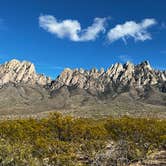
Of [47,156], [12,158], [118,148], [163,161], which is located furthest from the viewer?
[163,161]

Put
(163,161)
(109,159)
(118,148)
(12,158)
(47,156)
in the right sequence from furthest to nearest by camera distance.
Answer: (163,161) → (118,148) → (109,159) → (47,156) → (12,158)

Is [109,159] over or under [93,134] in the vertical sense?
under

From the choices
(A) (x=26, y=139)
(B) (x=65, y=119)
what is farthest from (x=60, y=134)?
(A) (x=26, y=139)

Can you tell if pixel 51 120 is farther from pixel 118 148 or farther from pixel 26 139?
pixel 118 148

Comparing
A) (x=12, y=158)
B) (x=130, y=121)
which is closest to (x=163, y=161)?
(x=130, y=121)

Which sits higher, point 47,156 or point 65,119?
point 65,119

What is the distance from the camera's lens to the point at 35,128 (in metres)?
35.2

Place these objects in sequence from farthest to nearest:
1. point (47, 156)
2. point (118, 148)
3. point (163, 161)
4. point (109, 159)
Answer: point (163, 161)
point (118, 148)
point (109, 159)
point (47, 156)

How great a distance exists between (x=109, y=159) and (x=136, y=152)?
14.7 feet

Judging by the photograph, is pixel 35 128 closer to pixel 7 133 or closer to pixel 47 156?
pixel 7 133

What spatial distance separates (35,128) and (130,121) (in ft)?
31.6

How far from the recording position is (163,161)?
34719mm

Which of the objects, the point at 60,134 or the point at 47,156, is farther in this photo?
the point at 60,134

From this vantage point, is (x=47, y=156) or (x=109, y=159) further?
(x=109, y=159)
